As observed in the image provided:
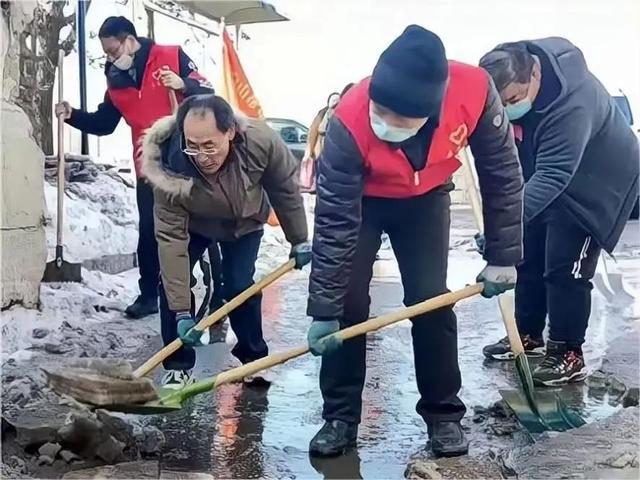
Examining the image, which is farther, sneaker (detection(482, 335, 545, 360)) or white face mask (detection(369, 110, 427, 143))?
sneaker (detection(482, 335, 545, 360))

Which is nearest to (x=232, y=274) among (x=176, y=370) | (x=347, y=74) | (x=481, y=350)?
(x=176, y=370)

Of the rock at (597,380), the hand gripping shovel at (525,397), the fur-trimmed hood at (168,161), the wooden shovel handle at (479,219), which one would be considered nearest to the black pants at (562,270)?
the rock at (597,380)

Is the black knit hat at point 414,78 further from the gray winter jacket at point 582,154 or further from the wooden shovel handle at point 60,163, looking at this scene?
the wooden shovel handle at point 60,163

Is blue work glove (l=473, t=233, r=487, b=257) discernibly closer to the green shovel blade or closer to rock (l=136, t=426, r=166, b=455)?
the green shovel blade

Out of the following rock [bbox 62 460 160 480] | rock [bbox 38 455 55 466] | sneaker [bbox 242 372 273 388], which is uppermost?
sneaker [bbox 242 372 273 388]

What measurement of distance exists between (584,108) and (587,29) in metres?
0.25

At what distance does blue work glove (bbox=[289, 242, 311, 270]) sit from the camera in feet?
8.86

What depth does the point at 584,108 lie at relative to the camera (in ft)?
8.89

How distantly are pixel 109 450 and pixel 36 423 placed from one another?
282mm

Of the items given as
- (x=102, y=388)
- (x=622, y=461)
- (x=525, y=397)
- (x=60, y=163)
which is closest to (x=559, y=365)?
(x=525, y=397)

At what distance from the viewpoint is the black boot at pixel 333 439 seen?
8.01 ft

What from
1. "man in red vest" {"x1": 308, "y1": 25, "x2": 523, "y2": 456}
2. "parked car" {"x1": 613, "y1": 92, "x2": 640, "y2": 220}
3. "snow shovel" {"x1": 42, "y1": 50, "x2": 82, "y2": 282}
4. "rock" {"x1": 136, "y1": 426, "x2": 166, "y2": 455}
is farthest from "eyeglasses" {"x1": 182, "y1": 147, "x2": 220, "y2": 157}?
"parked car" {"x1": 613, "y1": 92, "x2": 640, "y2": 220}

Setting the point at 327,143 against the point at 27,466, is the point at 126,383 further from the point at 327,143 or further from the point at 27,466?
the point at 327,143

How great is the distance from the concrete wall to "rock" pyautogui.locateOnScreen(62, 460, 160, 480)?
83 cm
